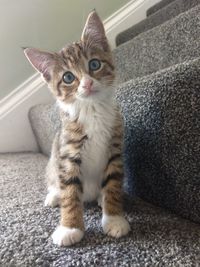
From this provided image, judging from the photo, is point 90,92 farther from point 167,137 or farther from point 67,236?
point 67,236

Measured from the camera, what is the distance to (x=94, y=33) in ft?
3.35

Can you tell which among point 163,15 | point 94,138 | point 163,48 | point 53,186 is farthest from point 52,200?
point 163,15

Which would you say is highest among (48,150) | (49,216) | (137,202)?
(49,216)

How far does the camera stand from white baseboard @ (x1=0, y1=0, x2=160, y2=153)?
1918 mm

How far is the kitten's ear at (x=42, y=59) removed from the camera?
101 cm

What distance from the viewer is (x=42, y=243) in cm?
77

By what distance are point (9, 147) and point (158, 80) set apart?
1.26 m

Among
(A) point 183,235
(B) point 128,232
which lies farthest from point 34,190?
(A) point 183,235

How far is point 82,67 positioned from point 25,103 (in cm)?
108

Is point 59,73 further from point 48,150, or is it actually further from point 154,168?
point 48,150

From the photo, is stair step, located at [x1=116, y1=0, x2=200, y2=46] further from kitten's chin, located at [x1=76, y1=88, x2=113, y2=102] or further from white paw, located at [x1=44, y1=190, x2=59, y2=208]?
white paw, located at [x1=44, y1=190, x2=59, y2=208]

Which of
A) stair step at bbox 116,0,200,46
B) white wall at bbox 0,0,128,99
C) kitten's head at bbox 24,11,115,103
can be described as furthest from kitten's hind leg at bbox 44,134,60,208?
white wall at bbox 0,0,128,99

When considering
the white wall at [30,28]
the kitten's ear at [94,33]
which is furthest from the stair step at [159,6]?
the kitten's ear at [94,33]

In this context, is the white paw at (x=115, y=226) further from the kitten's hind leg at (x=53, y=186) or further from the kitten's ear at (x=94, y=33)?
the kitten's ear at (x=94, y=33)
